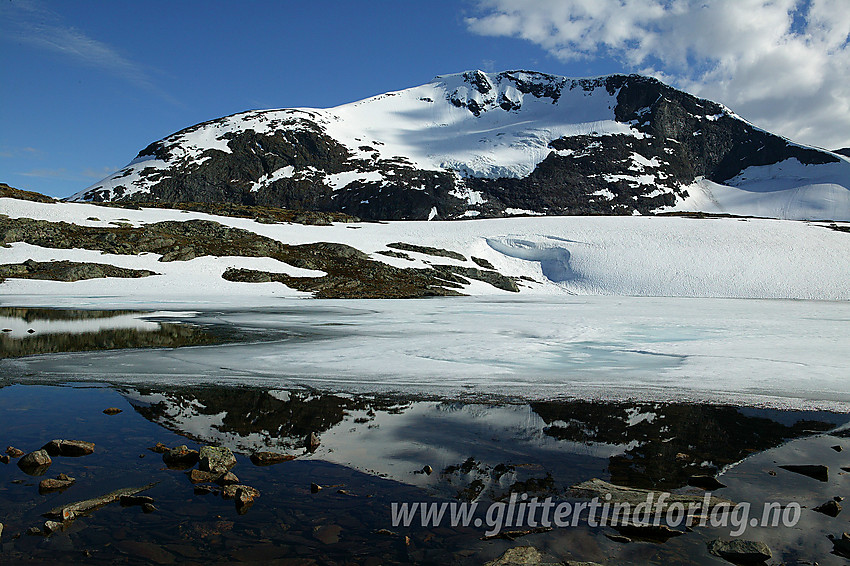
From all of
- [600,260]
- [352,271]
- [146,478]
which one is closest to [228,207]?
[352,271]

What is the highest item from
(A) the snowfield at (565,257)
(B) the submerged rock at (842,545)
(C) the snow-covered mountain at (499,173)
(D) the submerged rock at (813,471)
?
(C) the snow-covered mountain at (499,173)

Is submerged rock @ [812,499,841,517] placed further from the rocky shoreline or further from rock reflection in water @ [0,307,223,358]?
rock reflection in water @ [0,307,223,358]

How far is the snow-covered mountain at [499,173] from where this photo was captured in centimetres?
15275

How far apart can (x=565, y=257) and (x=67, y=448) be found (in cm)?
5973

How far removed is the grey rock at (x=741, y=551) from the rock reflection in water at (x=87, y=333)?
16271 mm

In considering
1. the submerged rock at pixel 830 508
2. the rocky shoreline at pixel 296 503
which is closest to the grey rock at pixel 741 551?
the rocky shoreline at pixel 296 503

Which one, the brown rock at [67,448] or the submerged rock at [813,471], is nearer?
the submerged rock at [813,471]

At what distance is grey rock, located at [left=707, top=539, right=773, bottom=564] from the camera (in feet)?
15.9

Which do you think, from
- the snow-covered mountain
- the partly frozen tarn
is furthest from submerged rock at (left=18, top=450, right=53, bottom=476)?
the snow-covered mountain

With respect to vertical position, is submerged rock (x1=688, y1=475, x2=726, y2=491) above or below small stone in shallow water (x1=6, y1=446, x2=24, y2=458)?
above

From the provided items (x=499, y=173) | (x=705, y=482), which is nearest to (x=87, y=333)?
(x=705, y=482)

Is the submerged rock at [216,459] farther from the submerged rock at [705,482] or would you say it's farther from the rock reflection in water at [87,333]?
the rock reflection in water at [87,333]

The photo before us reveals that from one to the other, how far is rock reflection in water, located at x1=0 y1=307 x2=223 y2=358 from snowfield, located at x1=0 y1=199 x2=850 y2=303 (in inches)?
510

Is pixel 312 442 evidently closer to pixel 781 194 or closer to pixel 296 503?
pixel 296 503
